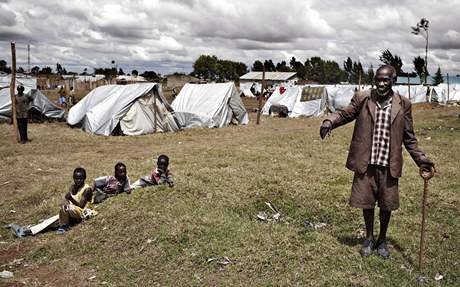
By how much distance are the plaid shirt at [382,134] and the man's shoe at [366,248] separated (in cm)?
92

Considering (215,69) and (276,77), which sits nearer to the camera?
(276,77)

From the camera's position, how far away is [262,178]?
7977mm

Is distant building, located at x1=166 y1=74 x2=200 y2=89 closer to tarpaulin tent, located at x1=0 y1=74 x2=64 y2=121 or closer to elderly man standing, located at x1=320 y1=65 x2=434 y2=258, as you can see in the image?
tarpaulin tent, located at x1=0 y1=74 x2=64 y2=121

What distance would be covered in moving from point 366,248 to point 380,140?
3.84ft

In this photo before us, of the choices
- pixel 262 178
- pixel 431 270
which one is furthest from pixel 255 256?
pixel 262 178

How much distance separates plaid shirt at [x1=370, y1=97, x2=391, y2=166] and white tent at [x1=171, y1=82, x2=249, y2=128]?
45.6 feet

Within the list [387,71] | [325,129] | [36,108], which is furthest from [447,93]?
[325,129]

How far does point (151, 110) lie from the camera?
16719mm

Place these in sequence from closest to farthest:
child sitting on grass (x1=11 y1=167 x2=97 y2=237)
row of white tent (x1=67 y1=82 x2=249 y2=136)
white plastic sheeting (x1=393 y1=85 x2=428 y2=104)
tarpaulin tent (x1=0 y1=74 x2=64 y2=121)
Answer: child sitting on grass (x1=11 y1=167 x2=97 y2=237)
row of white tent (x1=67 y1=82 x2=249 y2=136)
tarpaulin tent (x1=0 y1=74 x2=64 y2=121)
white plastic sheeting (x1=393 y1=85 x2=428 y2=104)

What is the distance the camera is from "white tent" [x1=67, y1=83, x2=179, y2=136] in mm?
16016

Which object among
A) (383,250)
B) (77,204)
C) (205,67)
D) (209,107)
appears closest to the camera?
(383,250)

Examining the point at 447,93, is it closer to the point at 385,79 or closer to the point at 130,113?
the point at 130,113

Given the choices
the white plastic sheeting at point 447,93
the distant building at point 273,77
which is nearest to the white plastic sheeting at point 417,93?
the white plastic sheeting at point 447,93

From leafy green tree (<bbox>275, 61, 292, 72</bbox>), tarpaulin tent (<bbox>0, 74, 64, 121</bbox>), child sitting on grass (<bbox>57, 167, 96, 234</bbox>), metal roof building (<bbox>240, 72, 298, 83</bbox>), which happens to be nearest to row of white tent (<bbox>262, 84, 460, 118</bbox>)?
tarpaulin tent (<bbox>0, 74, 64, 121</bbox>)
